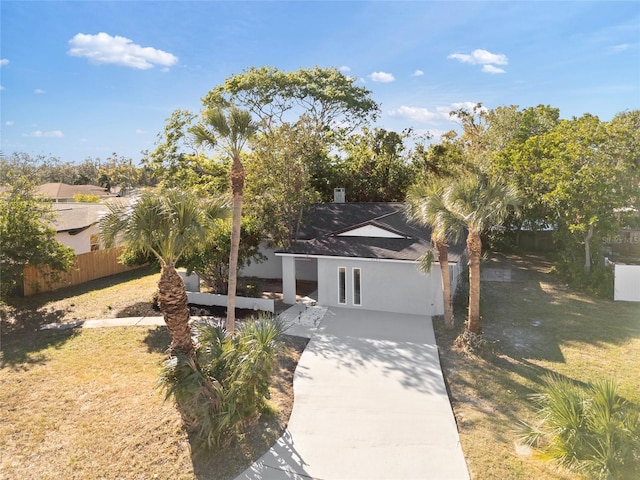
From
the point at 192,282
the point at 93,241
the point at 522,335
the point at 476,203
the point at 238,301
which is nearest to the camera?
the point at 476,203

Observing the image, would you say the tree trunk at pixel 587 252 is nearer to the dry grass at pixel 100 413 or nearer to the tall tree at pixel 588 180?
the tall tree at pixel 588 180

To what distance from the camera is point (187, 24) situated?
16625 mm

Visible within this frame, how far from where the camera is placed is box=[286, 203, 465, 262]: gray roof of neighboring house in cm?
1655

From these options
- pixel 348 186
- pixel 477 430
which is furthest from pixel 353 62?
pixel 477 430

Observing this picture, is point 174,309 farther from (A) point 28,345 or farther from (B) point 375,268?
(B) point 375,268

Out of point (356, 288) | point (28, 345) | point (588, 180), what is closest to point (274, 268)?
point (356, 288)

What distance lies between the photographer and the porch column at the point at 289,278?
18156mm

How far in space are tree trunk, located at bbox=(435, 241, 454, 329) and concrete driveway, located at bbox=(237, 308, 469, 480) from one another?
3.65 ft

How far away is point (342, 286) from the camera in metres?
17.5

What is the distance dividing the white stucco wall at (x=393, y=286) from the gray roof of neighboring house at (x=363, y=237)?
1.50 ft

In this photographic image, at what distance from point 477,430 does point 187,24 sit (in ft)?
58.9

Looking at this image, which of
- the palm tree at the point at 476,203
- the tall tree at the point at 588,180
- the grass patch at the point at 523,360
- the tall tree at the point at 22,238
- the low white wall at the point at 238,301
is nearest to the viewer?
the grass patch at the point at 523,360

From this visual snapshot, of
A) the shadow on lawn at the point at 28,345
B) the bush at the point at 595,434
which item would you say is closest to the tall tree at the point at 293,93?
the shadow on lawn at the point at 28,345

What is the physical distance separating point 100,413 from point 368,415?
21.3 feet
